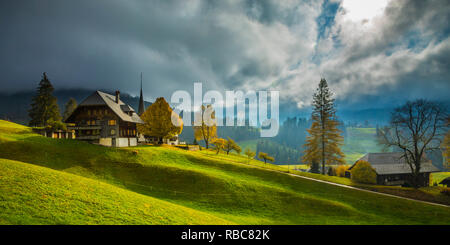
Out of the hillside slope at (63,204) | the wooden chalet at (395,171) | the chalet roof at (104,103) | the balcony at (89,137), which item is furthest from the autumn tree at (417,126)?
the balcony at (89,137)

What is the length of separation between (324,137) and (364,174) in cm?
1034

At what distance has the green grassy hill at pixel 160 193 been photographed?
39.6 ft

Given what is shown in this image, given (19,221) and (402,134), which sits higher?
(402,134)

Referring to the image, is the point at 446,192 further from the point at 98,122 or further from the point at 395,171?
the point at 98,122

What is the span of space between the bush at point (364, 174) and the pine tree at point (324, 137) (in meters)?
4.45

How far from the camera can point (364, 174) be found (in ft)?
111

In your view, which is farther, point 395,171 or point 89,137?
point 395,171

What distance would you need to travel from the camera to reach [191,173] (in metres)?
28.3

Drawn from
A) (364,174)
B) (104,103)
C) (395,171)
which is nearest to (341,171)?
(395,171)

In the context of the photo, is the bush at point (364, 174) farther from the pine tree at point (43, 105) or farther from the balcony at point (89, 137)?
the pine tree at point (43, 105)

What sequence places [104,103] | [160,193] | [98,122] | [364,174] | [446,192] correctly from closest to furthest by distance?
[160,193]
[446,192]
[364,174]
[98,122]
[104,103]
